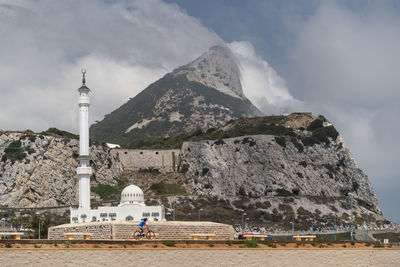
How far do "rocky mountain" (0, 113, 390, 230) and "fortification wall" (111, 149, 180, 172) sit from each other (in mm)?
1486

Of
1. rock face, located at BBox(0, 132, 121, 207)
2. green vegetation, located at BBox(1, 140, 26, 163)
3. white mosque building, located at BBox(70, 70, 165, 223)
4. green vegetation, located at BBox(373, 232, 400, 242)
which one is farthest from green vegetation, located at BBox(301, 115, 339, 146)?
white mosque building, located at BBox(70, 70, 165, 223)

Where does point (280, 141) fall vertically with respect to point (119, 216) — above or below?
above

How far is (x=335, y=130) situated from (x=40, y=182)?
75.6 meters

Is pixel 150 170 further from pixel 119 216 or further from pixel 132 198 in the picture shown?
pixel 119 216

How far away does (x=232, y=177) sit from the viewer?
14938 centimetres

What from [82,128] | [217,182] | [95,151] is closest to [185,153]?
[217,182]

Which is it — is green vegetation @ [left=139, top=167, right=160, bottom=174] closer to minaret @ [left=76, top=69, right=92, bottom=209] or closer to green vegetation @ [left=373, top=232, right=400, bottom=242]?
green vegetation @ [left=373, top=232, right=400, bottom=242]

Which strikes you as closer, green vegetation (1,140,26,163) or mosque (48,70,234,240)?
mosque (48,70,234,240)

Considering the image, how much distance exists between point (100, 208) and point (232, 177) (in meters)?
58.9

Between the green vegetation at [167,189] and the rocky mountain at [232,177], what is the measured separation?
22 centimetres

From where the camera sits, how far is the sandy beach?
4369 cm

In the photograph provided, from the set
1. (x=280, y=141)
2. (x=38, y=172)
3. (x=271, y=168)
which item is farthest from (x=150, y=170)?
(x=38, y=172)

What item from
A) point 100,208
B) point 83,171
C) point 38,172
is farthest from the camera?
point 38,172

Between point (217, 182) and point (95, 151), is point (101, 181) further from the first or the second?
point (217, 182)
